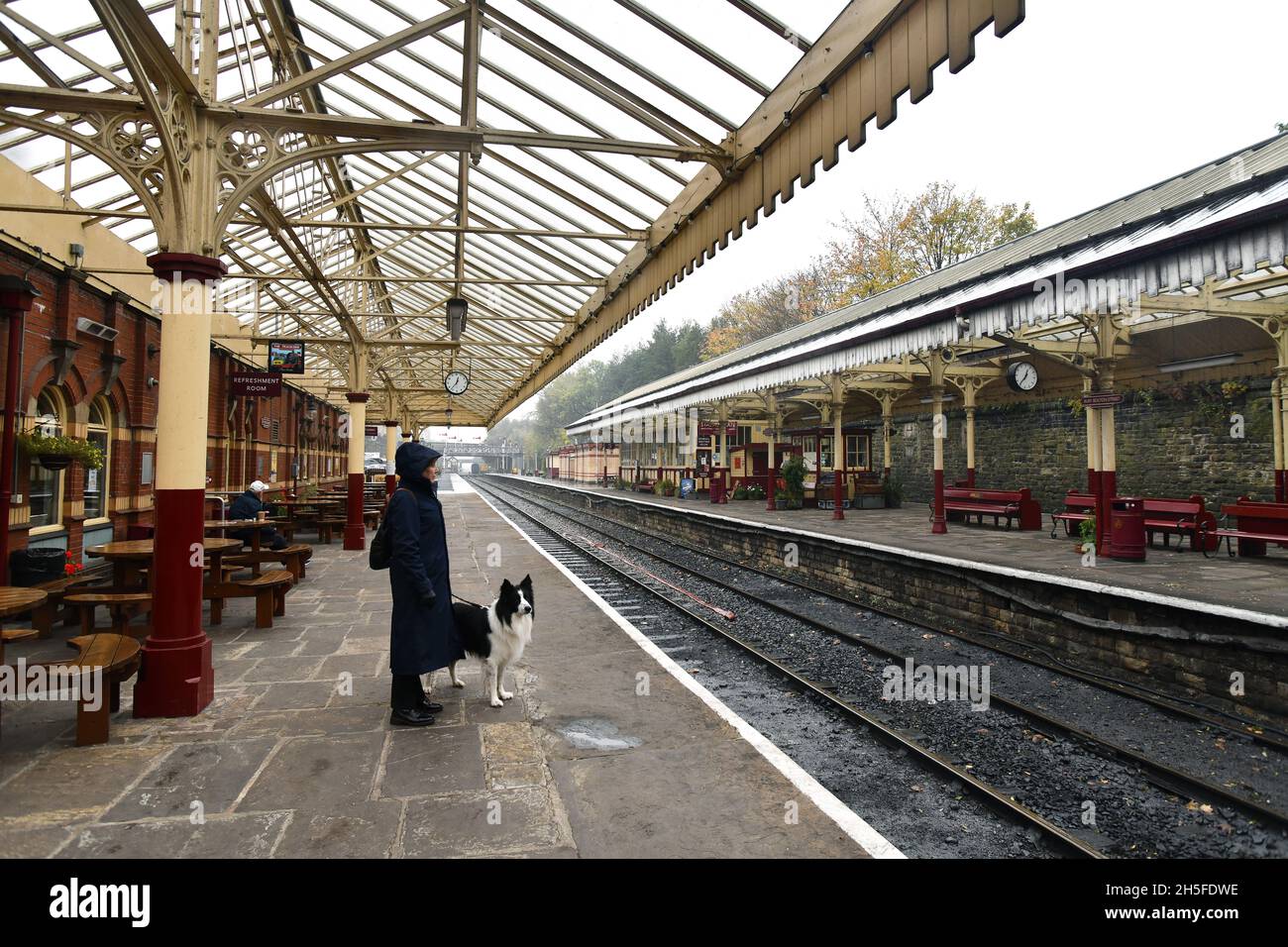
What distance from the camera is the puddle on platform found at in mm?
4105

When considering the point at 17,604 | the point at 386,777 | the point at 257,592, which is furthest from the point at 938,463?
the point at 17,604

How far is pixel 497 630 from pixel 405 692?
0.73m

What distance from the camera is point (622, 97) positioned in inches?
209

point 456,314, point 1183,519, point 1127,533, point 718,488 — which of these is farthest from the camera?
point 718,488

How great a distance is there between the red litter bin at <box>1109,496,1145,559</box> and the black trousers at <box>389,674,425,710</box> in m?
9.84

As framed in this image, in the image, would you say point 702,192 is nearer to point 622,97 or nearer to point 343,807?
point 622,97

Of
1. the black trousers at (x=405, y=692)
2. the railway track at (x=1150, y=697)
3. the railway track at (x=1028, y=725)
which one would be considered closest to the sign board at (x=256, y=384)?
the railway track at (x=1028, y=725)

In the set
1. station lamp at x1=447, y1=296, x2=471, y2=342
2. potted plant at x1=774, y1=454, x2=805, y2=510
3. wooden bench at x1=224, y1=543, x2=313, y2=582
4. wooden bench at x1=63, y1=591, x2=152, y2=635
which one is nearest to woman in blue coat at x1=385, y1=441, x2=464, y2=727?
wooden bench at x1=63, y1=591, x2=152, y2=635

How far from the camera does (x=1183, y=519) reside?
1093 centimetres

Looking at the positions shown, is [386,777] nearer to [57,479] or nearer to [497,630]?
[497,630]

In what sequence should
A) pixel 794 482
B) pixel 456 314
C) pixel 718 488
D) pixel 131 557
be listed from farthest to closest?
pixel 718 488, pixel 794 482, pixel 456 314, pixel 131 557

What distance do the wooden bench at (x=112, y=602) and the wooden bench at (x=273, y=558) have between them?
152 centimetres
